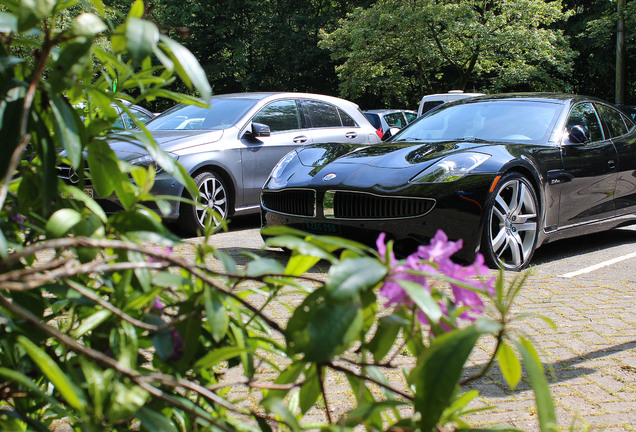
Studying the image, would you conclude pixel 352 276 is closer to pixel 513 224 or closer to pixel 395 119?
pixel 513 224

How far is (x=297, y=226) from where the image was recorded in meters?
5.77

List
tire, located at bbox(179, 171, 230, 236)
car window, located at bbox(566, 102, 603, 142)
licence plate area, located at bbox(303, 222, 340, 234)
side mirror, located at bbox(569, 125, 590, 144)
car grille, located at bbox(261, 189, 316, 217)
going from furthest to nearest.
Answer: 1. tire, located at bbox(179, 171, 230, 236)
2. car window, located at bbox(566, 102, 603, 142)
3. side mirror, located at bbox(569, 125, 590, 144)
4. car grille, located at bbox(261, 189, 316, 217)
5. licence plate area, located at bbox(303, 222, 340, 234)

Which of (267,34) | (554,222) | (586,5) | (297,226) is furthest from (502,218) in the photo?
(267,34)

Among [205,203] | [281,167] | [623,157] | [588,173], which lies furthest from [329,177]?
[623,157]

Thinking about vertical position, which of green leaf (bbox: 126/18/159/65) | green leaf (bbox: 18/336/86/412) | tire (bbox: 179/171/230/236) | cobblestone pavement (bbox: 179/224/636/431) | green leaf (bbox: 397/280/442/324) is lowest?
cobblestone pavement (bbox: 179/224/636/431)

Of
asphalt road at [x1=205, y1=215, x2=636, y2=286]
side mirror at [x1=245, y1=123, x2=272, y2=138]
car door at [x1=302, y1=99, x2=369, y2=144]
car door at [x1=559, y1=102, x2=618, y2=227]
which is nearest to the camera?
asphalt road at [x1=205, y1=215, x2=636, y2=286]

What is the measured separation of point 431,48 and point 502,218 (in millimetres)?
26843

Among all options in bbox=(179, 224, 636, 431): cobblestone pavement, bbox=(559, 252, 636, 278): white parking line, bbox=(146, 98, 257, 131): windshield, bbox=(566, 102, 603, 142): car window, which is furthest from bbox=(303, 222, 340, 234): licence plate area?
bbox=(146, 98, 257, 131): windshield

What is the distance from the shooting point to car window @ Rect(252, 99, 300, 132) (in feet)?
28.3

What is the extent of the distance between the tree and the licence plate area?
25800 mm

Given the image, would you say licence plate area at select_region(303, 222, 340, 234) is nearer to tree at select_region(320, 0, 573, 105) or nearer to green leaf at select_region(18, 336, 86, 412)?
green leaf at select_region(18, 336, 86, 412)

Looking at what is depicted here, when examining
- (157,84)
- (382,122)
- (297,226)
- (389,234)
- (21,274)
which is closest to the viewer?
(21,274)

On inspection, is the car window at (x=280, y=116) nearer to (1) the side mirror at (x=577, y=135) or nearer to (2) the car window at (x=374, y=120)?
(1) the side mirror at (x=577, y=135)

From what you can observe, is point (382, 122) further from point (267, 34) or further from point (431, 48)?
point (267, 34)
